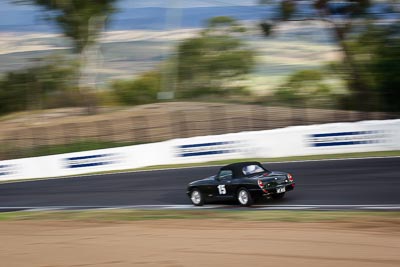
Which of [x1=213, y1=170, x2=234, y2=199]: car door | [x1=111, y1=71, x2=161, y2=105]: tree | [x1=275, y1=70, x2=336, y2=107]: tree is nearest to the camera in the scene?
[x1=213, y1=170, x2=234, y2=199]: car door

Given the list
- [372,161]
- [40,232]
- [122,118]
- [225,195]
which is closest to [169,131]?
[122,118]

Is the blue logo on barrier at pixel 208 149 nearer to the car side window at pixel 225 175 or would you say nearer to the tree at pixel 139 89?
the car side window at pixel 225 175

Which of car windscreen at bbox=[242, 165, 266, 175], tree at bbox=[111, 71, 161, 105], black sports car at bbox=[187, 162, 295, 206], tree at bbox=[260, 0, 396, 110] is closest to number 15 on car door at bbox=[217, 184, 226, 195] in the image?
black sports car at bbox=[187, 162, 295, 206]

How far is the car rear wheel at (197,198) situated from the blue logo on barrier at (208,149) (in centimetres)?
993

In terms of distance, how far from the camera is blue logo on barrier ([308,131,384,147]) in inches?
954

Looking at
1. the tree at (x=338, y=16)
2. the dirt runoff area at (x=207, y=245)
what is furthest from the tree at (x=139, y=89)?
the dirt runoff area at (x=207, y=245)

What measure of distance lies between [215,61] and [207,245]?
45.7 meters

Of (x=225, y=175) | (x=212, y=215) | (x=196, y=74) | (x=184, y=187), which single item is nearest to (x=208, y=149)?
(x=184, y=187)

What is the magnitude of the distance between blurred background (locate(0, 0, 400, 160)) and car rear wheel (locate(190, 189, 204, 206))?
17988 mm

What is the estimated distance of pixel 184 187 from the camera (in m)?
20.7

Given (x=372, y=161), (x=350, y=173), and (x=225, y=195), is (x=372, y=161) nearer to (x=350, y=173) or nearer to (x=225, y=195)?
(x=350, y=173)

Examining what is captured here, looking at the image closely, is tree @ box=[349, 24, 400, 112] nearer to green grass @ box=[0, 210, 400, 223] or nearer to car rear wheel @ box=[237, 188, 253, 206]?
car rear wheel @ box=[237, 188, 253, 206]

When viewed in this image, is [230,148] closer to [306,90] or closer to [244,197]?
[244,197]

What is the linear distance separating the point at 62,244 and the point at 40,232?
189 centimetres
